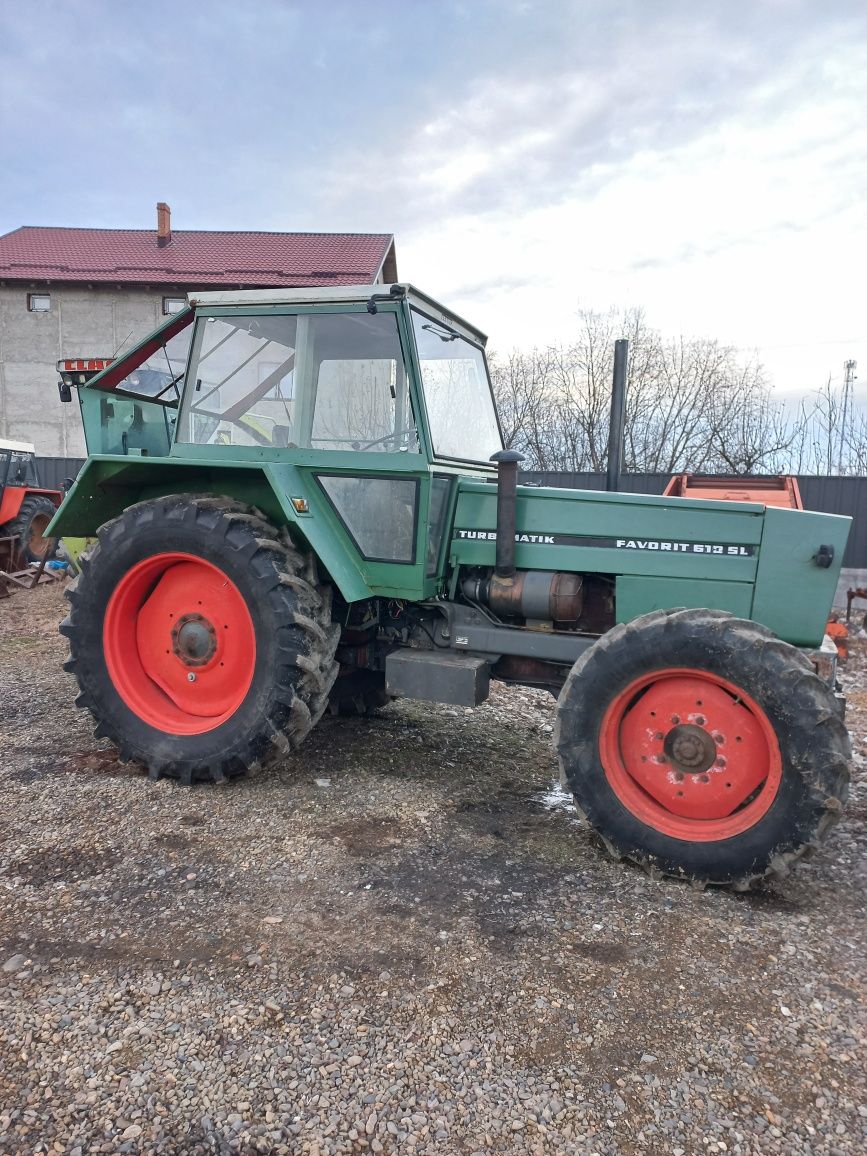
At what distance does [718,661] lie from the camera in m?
2.90

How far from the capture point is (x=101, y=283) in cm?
2173

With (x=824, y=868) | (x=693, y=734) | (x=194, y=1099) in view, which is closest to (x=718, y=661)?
(x=693, y=734)

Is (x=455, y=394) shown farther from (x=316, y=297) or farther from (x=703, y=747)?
(x=703, y=747)

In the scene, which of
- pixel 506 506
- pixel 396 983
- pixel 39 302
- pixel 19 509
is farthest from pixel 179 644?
pixel 39 302

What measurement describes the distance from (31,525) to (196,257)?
1353 cm

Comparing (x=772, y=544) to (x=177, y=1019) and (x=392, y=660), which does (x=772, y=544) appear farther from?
(x=177, y=1019)

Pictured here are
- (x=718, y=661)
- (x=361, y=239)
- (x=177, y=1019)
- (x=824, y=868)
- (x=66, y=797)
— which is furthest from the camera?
(x=361, y=239)

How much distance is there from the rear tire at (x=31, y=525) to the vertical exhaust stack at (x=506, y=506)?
956 cm

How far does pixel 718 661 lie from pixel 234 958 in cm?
195

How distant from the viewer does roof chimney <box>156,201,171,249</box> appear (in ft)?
76.6

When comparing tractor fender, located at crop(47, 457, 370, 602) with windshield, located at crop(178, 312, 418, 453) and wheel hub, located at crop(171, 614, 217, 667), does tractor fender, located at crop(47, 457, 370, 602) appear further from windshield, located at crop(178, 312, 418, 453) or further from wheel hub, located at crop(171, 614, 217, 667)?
wheel hub, located at crop(171, 614, 217, 667)

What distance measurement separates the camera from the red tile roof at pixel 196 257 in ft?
69.7

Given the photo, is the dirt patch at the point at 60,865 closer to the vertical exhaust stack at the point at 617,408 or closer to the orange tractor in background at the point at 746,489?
the vertical exhaust stack at the point at 617,408

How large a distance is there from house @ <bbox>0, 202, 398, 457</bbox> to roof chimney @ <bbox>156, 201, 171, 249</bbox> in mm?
28
